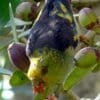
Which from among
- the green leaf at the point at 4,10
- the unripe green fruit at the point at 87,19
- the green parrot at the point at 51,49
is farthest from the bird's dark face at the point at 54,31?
the green leaf at the point at 4,10

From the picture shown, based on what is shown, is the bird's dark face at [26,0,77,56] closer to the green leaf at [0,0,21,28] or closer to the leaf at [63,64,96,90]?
the leaf at [63,64,96,90]

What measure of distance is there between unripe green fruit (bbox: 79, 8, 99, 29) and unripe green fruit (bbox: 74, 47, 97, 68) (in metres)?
0.11

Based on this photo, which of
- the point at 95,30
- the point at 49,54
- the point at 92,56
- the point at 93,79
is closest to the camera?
the point at 49,54

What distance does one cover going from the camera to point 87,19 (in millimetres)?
804

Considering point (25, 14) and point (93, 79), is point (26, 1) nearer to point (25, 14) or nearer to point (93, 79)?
point (25, 14)

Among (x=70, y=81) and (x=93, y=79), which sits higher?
(x=70, y=81)

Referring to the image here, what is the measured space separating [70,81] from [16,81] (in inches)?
3.6

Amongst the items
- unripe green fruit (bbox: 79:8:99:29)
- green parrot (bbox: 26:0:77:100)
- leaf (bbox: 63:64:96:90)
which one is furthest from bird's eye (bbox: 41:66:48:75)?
unripe green fruit (bbox: 79:8:99:29)

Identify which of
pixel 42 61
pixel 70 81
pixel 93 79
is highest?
pixel 42 61

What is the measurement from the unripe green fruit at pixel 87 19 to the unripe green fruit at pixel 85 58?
11cm

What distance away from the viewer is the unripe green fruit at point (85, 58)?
0.66 metres

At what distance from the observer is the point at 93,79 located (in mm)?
2057

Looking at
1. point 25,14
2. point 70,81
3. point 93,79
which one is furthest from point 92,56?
point 93,79

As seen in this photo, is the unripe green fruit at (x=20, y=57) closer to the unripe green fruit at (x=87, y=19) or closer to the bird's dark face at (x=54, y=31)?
the bird's dark face at (x=54, y=31)
